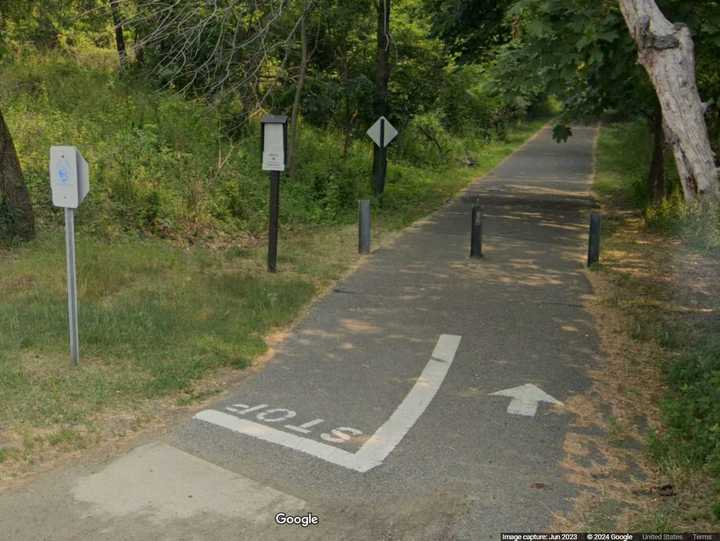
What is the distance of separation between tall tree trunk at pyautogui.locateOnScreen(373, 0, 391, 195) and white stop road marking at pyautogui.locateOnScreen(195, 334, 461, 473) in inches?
489

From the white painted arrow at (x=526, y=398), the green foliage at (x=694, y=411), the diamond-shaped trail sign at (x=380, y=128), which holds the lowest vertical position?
the white painted arrow at (x=526, y=398)

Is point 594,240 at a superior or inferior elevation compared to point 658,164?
inferior

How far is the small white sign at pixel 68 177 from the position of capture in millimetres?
6133

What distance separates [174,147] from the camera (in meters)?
14.8

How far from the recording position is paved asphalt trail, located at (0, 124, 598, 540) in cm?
418

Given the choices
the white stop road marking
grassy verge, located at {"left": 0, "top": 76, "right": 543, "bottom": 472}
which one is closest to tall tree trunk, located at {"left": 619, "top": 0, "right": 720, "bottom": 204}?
the white stop road marking

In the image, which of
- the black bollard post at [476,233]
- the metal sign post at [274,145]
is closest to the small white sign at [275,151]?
the metal sign post at [274,145]

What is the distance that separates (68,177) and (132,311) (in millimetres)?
1972

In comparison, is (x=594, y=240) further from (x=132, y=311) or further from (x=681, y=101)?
(x=132, y=311)

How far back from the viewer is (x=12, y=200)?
409 inches

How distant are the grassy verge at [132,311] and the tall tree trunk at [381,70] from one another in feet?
13.7

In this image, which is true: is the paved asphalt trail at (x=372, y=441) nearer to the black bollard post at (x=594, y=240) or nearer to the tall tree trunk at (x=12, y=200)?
the black bollard post at (x=594, y=240)

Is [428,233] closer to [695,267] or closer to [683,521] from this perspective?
[695,267]

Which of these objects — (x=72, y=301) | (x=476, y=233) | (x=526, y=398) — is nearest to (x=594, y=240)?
(x=476, y=233)
